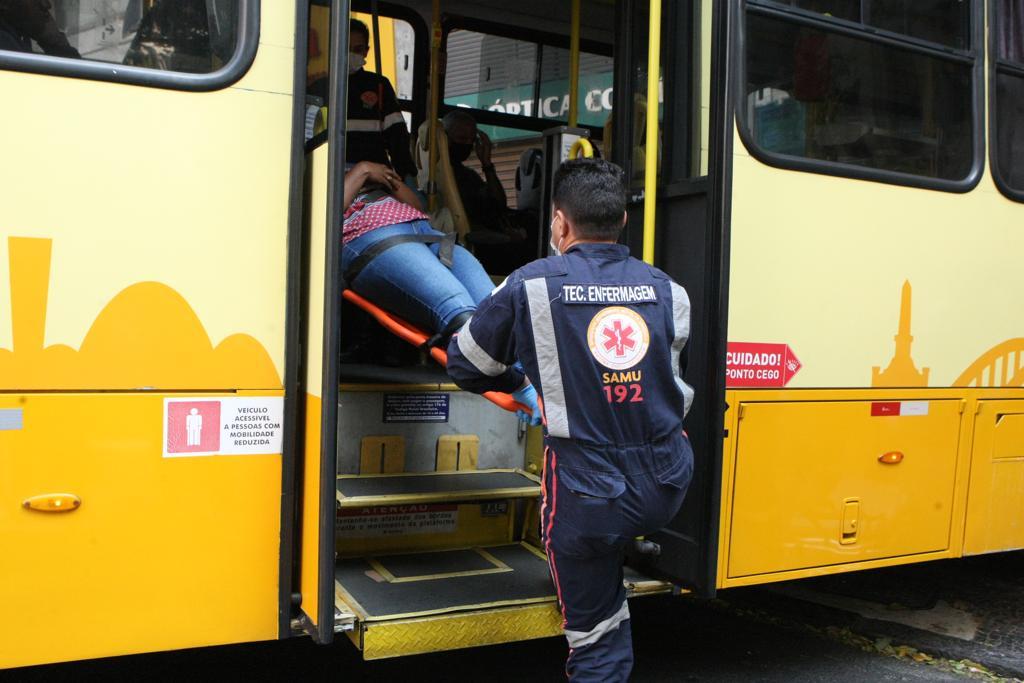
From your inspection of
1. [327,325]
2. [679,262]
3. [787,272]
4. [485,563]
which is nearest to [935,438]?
[787,272]

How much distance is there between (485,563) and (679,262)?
125 centimetres

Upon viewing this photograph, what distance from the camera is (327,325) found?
257cm

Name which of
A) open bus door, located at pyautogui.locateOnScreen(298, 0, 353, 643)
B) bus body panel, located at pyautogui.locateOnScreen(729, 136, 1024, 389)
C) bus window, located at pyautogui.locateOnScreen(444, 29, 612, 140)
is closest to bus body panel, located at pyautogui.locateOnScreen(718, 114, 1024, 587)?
bus body panel, located at pyautogui.locateOnScreen(729, 136, 1024, 389)

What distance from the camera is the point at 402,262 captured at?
3373 mm

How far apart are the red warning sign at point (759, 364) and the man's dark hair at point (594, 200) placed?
2.67 ft

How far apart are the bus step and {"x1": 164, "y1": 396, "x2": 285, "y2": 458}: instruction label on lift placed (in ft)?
1.73

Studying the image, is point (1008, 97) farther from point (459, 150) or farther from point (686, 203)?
point (459, 150)

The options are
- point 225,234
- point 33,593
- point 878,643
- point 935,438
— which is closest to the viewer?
point 33,593

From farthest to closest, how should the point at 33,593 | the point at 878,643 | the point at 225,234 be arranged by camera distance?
the point at 878,643 → the point at 225,234 → the point at 33,593

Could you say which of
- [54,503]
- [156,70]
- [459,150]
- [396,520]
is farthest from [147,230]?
[459,150]

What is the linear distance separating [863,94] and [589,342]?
1.74 meters

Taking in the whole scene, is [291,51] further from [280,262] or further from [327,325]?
[327,325]

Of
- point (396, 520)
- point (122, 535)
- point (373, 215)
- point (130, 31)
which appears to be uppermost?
point (130, 31)

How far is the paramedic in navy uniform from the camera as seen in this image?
8.34 feet
